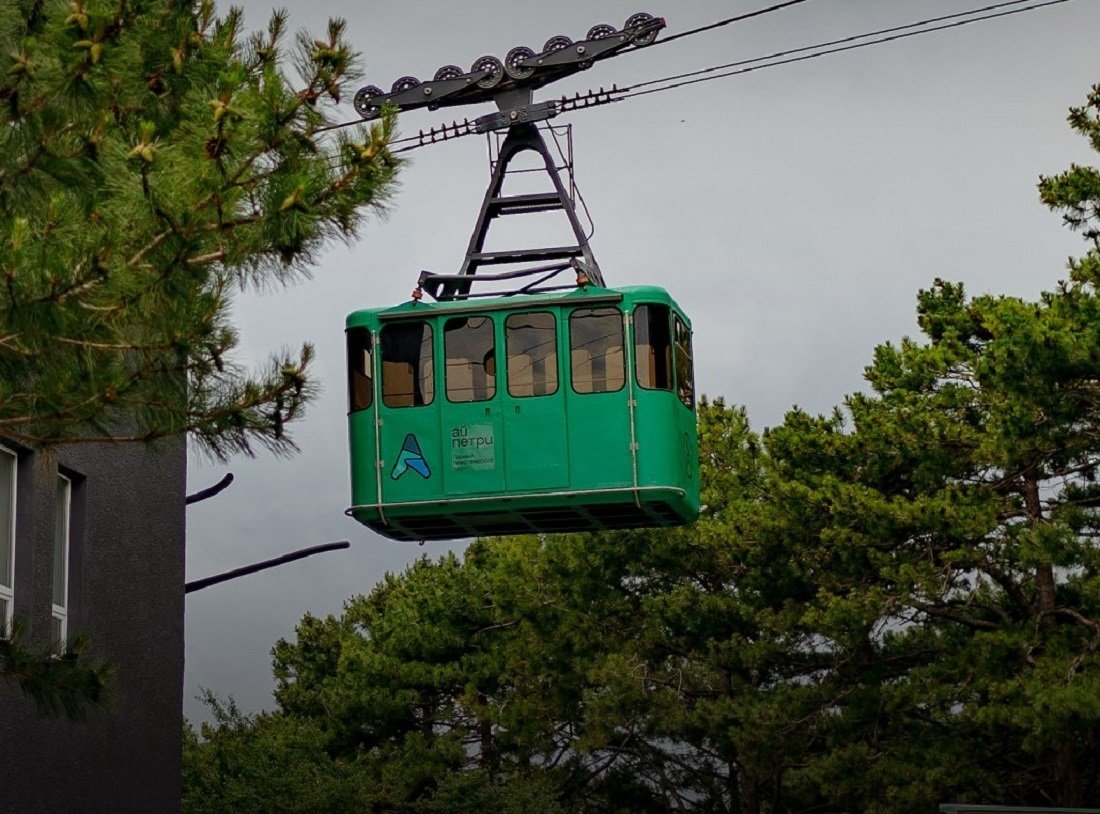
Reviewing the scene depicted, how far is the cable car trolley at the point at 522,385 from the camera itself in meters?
15.5

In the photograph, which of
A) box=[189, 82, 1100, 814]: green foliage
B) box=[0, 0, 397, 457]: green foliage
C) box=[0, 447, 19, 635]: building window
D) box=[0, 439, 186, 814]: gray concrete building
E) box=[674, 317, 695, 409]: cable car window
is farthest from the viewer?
box=[189, 82, 1100, 814]: green foliage

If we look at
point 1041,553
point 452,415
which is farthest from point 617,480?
point 1041,553

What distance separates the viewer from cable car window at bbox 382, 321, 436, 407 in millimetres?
15906

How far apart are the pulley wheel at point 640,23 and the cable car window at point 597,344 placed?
2377 mm

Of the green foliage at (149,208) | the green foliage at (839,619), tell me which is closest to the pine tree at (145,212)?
the green foliage at (149,208)

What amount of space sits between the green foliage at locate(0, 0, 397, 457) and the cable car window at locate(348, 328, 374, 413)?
5.80 meters

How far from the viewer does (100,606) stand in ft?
56.7

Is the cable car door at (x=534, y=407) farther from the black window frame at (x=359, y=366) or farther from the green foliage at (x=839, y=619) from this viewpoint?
the green foliage at (x=839, y=619)

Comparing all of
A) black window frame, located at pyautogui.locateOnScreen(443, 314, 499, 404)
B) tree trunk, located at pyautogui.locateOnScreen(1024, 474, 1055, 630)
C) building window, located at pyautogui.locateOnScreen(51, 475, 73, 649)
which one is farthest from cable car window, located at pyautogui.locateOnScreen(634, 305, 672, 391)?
tree trunk, located at pyautogui.locateOnScreen(1024, 474, 1055, 630)

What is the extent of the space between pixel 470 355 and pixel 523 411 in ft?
2.14

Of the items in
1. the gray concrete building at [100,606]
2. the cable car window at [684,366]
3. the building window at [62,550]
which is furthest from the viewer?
the building window at [62,550]

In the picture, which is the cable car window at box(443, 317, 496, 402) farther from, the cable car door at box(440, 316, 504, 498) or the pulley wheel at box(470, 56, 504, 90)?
the pulley wheel at box(470, 56, 504, 90)

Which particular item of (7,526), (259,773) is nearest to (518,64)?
(7,526)

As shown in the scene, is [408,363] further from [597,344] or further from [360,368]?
[597,344]
